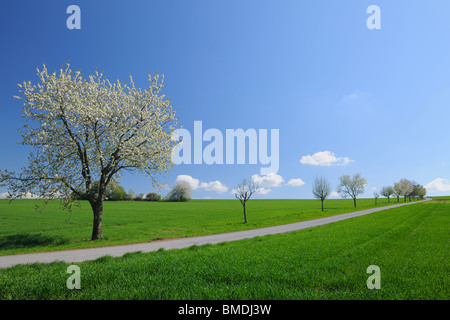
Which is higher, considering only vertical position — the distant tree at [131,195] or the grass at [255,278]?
the grass at [255,278]

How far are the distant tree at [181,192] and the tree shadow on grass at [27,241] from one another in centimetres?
9202

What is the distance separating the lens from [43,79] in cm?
1839

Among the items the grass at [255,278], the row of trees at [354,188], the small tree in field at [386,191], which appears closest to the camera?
the grass at [255,278]

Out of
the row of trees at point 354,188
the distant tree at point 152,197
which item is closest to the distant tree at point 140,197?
the distant tree at point 152,197

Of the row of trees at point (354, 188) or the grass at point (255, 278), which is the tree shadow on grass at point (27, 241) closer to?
the grass at point (255, 278)

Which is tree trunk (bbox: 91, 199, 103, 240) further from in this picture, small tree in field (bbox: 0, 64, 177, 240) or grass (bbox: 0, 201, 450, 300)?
grass (bbox: 0, 201, 450, 300)

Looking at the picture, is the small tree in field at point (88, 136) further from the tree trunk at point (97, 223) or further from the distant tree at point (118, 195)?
the distant tree at point (118, 195)

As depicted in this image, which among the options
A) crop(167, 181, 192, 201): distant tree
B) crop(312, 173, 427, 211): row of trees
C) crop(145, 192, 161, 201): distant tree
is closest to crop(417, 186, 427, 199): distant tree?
crop(312, 173, 427, 211): row of trees

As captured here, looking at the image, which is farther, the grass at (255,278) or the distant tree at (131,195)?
the distant tree at (131,195)

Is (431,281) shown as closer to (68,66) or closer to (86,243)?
(86,243)

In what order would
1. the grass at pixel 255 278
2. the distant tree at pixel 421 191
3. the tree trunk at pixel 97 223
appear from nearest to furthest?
the grass at pixel 255 278 < the tree trunk at pixel 97 223 < the distant tree at pixel 421 191

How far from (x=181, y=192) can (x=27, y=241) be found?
9363cm

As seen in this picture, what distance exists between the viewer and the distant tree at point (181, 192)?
110m
